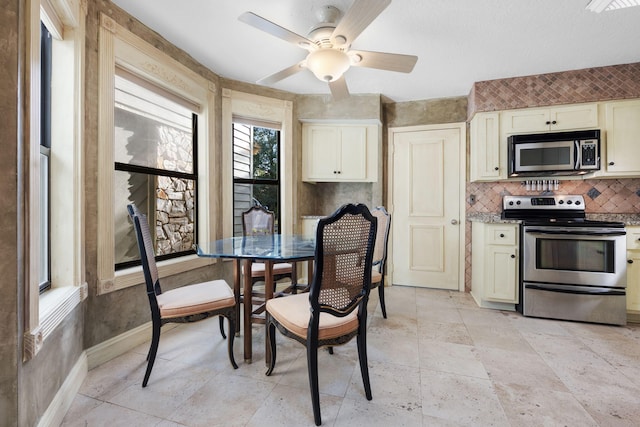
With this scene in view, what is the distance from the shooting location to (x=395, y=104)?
3850 millimetres

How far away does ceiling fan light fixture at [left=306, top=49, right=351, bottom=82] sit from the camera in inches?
76.2

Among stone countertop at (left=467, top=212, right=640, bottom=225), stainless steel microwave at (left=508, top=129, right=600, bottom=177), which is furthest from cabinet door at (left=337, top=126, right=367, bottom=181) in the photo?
stainless steel microwave at (left=508, top=129, right=600, bottom=177)

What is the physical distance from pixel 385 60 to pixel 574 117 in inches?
91.7

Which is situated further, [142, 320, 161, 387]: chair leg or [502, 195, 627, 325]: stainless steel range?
[502, 195, 627, 325]: stainless steel range

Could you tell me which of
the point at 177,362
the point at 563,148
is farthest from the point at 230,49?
the point at 563,148

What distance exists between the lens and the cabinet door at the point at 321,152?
377 centimetres

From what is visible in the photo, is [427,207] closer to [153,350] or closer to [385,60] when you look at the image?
[385,60]

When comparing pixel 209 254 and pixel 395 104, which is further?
pixel 395 104

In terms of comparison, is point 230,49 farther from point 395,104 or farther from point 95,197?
point 395,104

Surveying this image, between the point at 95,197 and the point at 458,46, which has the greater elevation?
the point at 458,46

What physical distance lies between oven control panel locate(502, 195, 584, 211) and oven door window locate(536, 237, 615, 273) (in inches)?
24.7

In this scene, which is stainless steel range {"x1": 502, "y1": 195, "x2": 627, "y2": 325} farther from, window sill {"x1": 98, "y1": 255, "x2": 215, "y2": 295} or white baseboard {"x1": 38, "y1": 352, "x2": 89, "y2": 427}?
white baseboard {"x1": 38, "y1": 352, "x2": 89, "y2": 427}

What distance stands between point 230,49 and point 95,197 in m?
1.71

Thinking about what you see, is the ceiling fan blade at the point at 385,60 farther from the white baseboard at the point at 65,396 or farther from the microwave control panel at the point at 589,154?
the white baseboard at the point at 65,396
